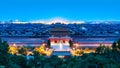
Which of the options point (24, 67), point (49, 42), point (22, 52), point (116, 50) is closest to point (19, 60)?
point (24, 67)

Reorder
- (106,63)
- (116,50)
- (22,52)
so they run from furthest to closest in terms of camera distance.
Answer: (22,52)
(116,50)
(106,63)

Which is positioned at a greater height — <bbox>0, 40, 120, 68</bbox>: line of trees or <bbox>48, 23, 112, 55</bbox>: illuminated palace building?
<bbox>0, 40, 120, 68</bbox>: line of trees

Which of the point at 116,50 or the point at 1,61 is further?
the point at 116,50

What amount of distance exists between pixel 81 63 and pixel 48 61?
11.0 ft

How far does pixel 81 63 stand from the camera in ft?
73.6

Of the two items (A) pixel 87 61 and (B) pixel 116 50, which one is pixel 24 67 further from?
(B) pixel 116 50

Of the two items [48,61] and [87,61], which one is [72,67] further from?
[48,61]

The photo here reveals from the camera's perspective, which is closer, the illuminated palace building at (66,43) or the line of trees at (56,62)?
the line of trees at (56,62)

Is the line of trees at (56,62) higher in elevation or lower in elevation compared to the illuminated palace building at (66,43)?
higher

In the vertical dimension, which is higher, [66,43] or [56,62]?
[56,62]

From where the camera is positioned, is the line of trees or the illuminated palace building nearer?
the line of trees

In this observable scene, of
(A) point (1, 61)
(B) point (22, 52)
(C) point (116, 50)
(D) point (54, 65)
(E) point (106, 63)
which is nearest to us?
(A) point (1, 61)

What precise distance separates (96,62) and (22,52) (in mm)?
15654

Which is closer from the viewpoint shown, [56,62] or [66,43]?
[56,62]
